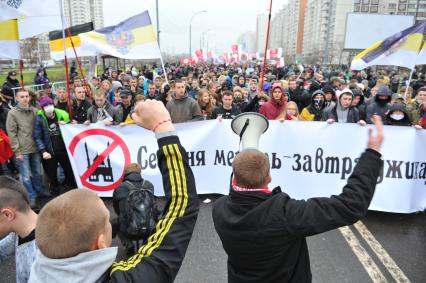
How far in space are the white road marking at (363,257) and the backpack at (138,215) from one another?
7.12ft

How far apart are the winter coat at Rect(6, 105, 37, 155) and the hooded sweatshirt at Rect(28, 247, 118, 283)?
474 cm

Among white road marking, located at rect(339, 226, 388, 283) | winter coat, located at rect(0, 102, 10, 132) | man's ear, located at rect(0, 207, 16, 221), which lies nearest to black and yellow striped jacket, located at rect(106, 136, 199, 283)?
man's ear, located at rect(0, 207, 16, 221)

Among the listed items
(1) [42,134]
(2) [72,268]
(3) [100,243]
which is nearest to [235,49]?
(1) [42,134]

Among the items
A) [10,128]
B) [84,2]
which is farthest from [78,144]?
[84,2]

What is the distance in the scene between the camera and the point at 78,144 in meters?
5.32

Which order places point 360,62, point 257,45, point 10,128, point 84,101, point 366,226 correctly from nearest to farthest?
point 366,226 < point 10,128 < point 84,101 < point 360,62 < point 257,45

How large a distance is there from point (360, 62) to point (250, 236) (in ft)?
22.0

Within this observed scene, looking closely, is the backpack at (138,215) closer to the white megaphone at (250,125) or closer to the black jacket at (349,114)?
the white megaphone at (250,125)

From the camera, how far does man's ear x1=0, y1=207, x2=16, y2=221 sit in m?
1.66

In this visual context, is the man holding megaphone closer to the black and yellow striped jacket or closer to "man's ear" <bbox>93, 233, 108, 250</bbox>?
the black and yellow striped jacket

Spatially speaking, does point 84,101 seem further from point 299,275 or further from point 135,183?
point 299,275

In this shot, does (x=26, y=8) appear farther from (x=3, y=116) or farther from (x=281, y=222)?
(x=281, y=222)

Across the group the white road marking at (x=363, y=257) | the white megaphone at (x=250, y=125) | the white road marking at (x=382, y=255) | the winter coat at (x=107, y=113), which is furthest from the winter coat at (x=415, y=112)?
the winter coat at (x=107, y=113)

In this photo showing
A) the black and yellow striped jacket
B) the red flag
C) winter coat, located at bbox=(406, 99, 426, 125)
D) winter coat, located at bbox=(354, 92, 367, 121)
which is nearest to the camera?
the black and yellow striped jacket
